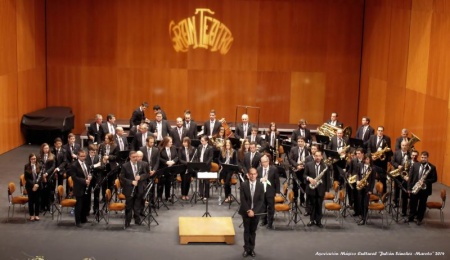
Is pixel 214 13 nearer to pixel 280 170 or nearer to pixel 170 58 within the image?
pixel 170 58

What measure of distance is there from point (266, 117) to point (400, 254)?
1057 cm

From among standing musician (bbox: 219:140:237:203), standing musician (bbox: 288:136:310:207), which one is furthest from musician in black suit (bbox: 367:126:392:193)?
standing musician (bbox: 219:140:237:203)

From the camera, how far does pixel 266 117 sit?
76.2ft

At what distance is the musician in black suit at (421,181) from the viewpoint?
47.7 ft

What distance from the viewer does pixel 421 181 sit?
14.6 meters

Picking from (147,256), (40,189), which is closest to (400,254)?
(147,256)

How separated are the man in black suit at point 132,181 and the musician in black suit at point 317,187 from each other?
3.14 m

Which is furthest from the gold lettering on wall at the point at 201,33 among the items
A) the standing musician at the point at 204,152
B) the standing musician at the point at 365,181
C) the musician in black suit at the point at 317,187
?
the standing musician at the point at 365,181

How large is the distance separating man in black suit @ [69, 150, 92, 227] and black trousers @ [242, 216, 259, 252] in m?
3.32

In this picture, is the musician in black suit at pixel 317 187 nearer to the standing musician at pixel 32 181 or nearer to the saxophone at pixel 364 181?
the saxophone at pixel 364 181

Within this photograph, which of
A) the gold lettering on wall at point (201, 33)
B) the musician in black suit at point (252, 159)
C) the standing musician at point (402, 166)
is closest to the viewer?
the standing musician at point (402, 166)

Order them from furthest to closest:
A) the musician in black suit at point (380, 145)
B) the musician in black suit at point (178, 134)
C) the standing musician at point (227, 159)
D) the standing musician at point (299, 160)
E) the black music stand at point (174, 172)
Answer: the musician in black suit at point (178, 134) → the musician in black suit at point (380, 145) → the standing musician at point (227, 159) → the standing musician at point (299, 160) → the black music stand at point (174, 172)

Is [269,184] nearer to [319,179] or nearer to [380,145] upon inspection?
[319,179]

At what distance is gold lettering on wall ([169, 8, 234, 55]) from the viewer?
885 inches
